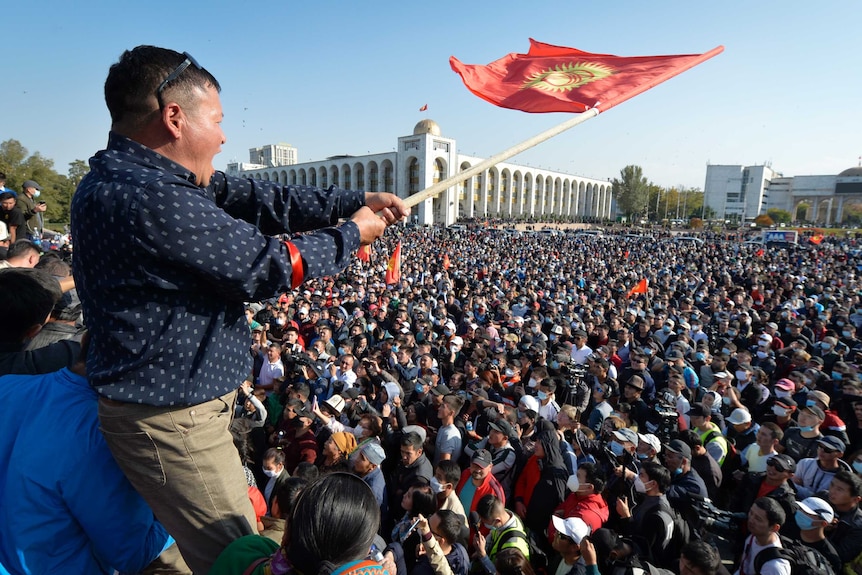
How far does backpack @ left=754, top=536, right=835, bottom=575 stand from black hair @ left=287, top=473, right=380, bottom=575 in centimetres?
328

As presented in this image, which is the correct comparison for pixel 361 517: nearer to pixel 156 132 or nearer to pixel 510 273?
pixel 156 132

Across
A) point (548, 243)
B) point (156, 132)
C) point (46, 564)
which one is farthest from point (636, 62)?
point (548, 243)

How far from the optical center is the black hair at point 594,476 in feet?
12.8

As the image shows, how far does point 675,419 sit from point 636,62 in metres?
3.54

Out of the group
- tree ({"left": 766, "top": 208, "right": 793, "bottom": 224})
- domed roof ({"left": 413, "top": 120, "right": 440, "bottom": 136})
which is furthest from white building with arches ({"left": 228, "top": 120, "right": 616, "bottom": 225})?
tree ({"left": 766, "top": 208, "right": 793, "bottom": 224})

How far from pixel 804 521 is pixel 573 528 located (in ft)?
5.92

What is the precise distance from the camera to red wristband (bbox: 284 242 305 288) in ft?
4.66

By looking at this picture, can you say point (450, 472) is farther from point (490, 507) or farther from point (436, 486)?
point (490, 507)

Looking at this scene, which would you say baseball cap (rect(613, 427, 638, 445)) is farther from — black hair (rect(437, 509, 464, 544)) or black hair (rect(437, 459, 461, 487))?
black hair (rect(437, 509, 464, 544))

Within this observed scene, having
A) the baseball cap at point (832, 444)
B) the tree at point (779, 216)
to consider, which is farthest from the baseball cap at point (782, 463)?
the tree at point (779, 216)

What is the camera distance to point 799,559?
125 inches

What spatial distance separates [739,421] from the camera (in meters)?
5.53

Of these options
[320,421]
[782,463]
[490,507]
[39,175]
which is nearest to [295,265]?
[490,507]

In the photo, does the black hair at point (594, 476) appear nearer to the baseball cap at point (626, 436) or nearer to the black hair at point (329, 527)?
the baseball cap at point (626, 436)
